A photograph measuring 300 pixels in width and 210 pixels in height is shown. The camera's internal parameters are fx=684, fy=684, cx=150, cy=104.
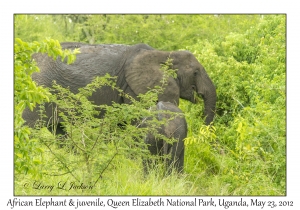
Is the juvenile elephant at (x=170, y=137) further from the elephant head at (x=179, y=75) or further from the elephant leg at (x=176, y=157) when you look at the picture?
the elephant head at (x=179, y=75)

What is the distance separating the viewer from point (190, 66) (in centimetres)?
937

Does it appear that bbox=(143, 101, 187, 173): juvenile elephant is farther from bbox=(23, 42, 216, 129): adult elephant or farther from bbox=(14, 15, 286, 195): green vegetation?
bbox=(23, 42, 216, 129): adult elephant

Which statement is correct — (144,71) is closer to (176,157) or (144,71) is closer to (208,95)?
(208,95)

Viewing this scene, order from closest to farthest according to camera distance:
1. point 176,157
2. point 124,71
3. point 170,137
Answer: point 170,137
point 176,157
point 124,71

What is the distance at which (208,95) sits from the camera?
927 cm

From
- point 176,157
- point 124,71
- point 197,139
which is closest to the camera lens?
point 176,157

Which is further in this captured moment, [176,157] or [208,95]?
[208,95]

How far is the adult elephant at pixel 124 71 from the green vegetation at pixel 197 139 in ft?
0.93

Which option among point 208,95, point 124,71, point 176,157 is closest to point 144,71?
point 124,71

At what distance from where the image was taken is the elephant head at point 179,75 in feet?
30.5

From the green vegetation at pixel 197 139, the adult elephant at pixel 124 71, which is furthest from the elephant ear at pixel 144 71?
the green vegetation at pixel 197 139

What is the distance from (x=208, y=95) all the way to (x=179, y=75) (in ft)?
1.60
